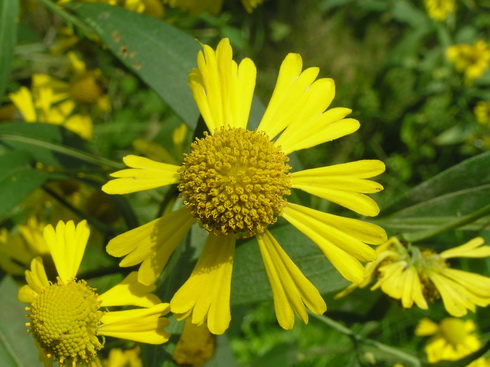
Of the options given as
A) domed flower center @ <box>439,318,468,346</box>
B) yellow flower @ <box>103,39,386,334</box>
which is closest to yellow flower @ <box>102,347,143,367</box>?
yellow flower @ <box>103,39,386,334</box>

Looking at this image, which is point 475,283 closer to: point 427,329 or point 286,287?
point 286,287

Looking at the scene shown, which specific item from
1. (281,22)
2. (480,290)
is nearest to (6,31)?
(480,290)

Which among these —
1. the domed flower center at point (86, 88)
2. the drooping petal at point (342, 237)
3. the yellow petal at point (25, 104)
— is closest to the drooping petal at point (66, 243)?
the drooping petal at point (342, 237)

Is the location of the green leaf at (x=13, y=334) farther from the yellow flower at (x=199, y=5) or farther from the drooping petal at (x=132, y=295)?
the yellow flower at (x=199, y=5)

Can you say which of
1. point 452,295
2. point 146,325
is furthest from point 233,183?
point 452,295

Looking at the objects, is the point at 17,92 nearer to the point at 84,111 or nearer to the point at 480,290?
the point at 84,111

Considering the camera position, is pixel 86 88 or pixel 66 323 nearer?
pixel 66 323
